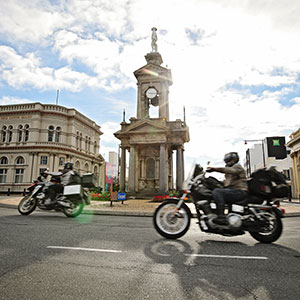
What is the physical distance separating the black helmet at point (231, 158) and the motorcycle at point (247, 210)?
1.55 ft

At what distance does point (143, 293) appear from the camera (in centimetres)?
222

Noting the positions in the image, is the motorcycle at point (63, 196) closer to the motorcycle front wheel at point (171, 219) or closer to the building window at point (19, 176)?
the motorcycle front wheel at point (171, 219)

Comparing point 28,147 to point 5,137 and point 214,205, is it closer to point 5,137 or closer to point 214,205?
point 5,137

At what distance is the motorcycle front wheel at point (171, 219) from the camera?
4746mm

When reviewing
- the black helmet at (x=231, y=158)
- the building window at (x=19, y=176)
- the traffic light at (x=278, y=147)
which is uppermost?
the traffic light at (x=278, y=147)

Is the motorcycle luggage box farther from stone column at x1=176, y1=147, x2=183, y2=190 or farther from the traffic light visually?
the traffic light

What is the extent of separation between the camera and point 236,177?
4.70 meters

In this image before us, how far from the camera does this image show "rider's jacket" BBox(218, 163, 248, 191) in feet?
15.0

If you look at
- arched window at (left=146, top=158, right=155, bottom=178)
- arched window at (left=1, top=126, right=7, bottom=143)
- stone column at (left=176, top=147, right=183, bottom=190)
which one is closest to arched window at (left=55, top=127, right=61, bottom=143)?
arched window at (left=1, top=126, right=7, bottom=143)

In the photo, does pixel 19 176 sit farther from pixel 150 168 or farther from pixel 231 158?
pixel 231 158

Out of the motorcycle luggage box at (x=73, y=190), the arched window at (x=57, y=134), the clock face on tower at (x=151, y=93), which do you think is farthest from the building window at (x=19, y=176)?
the motorcycle luggage box at (x=73, y=190)

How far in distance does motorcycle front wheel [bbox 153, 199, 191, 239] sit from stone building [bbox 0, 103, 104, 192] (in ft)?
111

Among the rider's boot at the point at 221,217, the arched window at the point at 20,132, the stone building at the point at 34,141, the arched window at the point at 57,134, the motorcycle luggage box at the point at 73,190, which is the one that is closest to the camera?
the rider's boot at the point at 221,217

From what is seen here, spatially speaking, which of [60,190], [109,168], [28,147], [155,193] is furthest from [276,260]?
[109,168]
